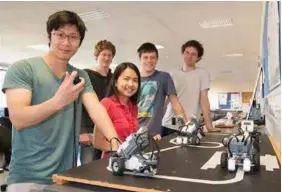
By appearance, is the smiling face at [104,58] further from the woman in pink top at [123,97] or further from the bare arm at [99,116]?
the bare arm at [99,116]

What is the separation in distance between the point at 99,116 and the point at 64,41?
0.34 meters

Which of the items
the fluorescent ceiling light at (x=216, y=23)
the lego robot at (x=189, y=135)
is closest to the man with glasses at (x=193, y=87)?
the lego robot at (x=189, y=135)

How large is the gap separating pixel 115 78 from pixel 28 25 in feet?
13.3

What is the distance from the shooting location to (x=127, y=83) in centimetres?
155

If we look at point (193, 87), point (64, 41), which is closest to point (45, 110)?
point (64, 41)

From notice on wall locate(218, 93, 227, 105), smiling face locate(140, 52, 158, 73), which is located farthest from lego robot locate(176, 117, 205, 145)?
notice on wall locate(218, 93, 227, 105)

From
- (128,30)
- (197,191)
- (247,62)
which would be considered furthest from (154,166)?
(247,62)

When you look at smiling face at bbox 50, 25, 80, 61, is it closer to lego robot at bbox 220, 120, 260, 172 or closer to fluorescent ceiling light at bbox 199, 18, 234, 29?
lego robot at bbox 220, 120, 260, 172

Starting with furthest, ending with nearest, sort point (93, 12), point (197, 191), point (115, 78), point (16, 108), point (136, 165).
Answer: point (93, 12) → point (115, 78) → point (16, 108) → point (136, 165) → point (197, 191)

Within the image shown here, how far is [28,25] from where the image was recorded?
505 cm

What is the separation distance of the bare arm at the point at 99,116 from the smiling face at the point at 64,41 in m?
0.21

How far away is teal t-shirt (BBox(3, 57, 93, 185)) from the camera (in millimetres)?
1054

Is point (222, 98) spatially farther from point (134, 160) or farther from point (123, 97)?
point (134, 160)

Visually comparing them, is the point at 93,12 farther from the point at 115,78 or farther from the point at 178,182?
the point at 178,182
